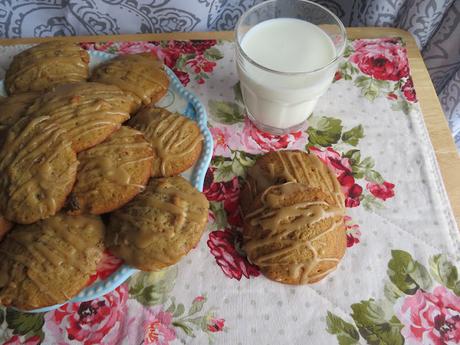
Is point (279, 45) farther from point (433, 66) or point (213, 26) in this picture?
point (433, 66)

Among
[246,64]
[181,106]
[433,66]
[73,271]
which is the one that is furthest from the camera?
[433,66]

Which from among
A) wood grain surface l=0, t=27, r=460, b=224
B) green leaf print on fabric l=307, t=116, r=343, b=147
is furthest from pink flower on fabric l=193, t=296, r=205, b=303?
wood grain surface l=0, t=27, r=460, b=224

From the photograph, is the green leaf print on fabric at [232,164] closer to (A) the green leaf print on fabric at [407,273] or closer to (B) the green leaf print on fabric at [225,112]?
(B) the green leaf print on fabric at [225,112]

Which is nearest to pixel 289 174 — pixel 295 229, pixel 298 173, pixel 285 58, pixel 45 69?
pixel 298 173

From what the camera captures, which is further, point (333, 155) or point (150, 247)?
point (333, 155)

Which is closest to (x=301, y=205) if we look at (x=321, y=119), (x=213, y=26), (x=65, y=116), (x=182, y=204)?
(x=182, y=204)

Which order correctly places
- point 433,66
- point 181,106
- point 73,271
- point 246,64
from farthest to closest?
point 433,66
point 181,106
point 246,64
point 73,271
